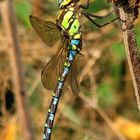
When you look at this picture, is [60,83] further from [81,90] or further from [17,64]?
[81,90]

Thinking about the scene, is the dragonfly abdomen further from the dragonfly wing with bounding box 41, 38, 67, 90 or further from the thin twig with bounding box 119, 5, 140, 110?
the thin twig with bounding box 119, 5, 140, 110

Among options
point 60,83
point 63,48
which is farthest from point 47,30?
point 60,83

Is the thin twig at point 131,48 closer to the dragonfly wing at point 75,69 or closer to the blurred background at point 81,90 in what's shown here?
the dragonfly wing at point 75,69

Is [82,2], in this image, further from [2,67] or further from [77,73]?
[2,67]

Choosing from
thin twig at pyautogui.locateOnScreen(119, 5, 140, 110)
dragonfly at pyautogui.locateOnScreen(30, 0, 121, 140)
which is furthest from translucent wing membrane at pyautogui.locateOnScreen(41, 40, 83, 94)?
thin twig at pyautogui.locateOnScreen(119, 5, 140, 110)

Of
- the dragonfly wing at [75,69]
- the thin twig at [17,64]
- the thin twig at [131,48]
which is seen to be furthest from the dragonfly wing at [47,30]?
the thin twig at [131,48]

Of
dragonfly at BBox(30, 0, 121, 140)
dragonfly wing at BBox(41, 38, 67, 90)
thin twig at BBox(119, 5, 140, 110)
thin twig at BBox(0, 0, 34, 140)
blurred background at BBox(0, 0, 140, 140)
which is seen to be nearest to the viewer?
thin twig at BBox(119, 5, 140, 110)

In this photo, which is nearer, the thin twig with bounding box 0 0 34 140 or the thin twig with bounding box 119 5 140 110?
the thin twig with bounding box 119 5 140 110
